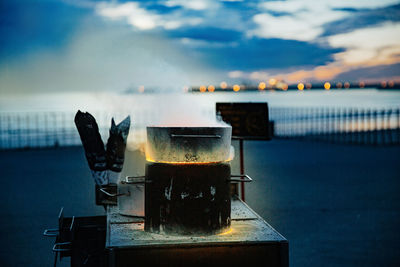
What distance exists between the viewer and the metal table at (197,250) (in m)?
3.61

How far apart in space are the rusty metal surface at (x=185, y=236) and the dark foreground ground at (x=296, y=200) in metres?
1.40

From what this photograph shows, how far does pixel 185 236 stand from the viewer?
390cm

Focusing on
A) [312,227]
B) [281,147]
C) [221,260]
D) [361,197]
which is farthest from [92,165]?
[281,147]

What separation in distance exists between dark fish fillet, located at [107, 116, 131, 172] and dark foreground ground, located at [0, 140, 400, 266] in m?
1.48

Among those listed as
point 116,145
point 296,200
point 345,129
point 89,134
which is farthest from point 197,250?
point 345,129

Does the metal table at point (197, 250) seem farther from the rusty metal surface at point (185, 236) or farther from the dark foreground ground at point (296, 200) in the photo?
the dark foreground ground at point (296, 200)

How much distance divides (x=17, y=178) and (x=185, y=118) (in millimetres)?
7432

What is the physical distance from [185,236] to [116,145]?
135 centimetres

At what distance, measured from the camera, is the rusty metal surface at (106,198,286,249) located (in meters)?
3.68

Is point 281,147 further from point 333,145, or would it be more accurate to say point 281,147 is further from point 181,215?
point 181,215

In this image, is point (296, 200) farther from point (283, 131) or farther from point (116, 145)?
point (283, 131)

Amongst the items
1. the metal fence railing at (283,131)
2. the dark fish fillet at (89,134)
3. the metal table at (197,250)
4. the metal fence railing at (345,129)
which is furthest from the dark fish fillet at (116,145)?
the metal fence railing at (345,129)

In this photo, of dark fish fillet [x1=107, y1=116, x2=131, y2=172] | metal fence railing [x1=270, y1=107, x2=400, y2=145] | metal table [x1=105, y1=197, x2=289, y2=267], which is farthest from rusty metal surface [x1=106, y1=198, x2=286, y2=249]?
metal fence railing [x1=270, y1=107, x2=400, y2=145]

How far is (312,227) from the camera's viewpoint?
6758 millimetres
